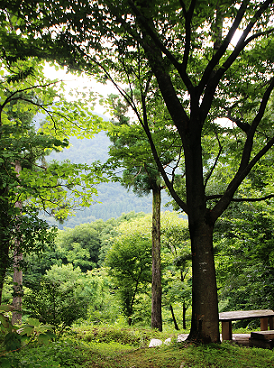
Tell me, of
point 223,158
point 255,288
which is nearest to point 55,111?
point 223,158

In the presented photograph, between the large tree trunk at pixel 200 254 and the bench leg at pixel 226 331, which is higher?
the large tree trunk at pixel 200 254

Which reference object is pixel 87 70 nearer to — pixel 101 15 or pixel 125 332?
pixel 101 15

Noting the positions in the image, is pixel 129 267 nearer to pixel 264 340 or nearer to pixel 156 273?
pixel 156 273

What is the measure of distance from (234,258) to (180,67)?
569cm

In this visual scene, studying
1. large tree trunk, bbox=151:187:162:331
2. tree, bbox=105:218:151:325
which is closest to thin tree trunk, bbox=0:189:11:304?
large tree trunk, bbox=151:187:162:331

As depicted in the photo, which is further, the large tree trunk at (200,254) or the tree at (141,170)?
the tree at (141,170)

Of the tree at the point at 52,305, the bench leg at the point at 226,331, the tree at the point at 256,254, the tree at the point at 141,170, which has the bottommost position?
the bench leg at the point at 226,331

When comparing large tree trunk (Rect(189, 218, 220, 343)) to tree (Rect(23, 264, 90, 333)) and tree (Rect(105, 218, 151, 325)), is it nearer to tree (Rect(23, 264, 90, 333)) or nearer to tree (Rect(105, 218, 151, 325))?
tree (Rect(23, 264, 90, 333))

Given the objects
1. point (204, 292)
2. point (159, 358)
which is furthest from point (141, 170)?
point (159, 358)

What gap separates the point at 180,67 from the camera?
12.0 feet

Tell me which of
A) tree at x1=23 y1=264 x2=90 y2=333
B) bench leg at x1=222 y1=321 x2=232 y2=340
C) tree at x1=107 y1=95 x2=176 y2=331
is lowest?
bench leg at x1=222 y1=321 x2=232 y2=340

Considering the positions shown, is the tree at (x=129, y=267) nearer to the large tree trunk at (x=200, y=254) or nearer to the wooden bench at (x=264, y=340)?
the wooden bench at (x=264, y=340)

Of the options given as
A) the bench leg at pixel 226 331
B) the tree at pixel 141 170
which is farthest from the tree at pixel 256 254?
the tree at pixel 141 170

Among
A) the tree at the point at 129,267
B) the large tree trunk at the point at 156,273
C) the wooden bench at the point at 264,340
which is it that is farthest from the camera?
the tree at the point at 129,267
